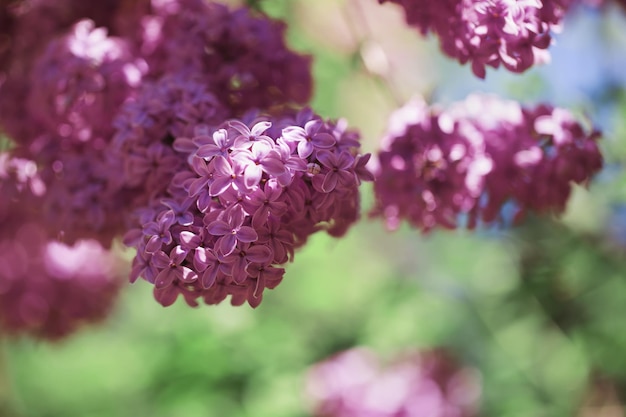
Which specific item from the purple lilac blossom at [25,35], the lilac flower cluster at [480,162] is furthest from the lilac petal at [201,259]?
the purple lilac blossom at [25,35]

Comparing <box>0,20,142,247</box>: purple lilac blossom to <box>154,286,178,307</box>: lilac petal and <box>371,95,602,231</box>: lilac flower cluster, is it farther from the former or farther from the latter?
<box>371,95,602,231</box>: lilac flower cluster

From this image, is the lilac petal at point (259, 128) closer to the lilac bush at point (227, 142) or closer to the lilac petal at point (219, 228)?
the lilac bush at point (227, 142)

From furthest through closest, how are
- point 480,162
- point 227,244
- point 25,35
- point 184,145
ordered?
1. point 25,35
2. point 480,162
3. point 184,145
4. point 227,244

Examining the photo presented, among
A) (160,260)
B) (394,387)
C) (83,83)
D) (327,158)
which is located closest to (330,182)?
(327,158)

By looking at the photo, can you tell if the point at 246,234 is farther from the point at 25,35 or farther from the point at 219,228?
the point at 25,35

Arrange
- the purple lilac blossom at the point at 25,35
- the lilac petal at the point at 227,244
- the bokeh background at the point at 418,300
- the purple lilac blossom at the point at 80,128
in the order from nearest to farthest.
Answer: the lilac petal at the point at 227,244
the purple lilac blossom at the point at 80,128
the purple lilac blossom at the point at 25,35
the bokeh background at the point at 418,300

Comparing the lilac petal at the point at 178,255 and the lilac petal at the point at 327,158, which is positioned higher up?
the lilac petal at the point at 327,158

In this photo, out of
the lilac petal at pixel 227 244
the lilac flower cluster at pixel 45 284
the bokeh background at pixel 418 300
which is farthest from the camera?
the lilac flower cluster at pixel 45 284
